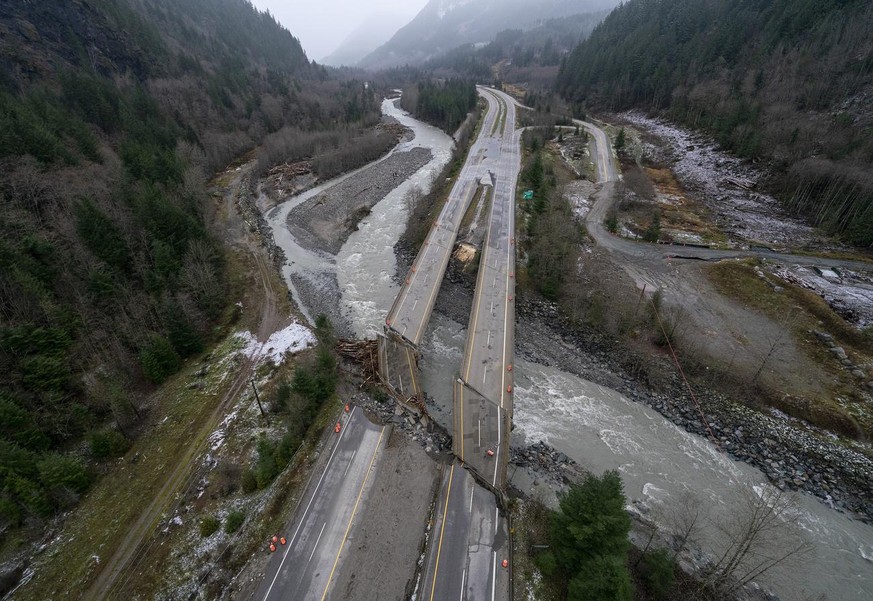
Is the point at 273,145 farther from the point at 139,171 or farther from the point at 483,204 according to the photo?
the point at 483,204

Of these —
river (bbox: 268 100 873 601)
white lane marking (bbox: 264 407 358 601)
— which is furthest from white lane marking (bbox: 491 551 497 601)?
Result: white lane marking (bbox: 264 407 358 601)

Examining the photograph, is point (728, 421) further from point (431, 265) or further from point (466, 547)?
point (431, 265)

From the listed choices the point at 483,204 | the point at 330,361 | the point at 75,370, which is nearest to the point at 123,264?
the point at 75,370

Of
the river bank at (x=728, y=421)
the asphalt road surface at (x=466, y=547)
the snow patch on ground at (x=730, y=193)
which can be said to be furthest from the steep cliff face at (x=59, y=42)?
the snow patch on ground at (x=730, y=193)

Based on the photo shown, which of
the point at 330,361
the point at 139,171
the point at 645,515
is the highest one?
the point at 139,171

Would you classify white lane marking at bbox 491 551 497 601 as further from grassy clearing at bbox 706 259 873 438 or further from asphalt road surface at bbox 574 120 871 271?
asphalt road surface at bbox 574 120 871 271

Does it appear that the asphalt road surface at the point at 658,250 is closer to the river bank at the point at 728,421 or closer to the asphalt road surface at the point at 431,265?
the river bank at the point at 728,421

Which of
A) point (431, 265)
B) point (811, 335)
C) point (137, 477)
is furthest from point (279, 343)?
point (811, 335)
